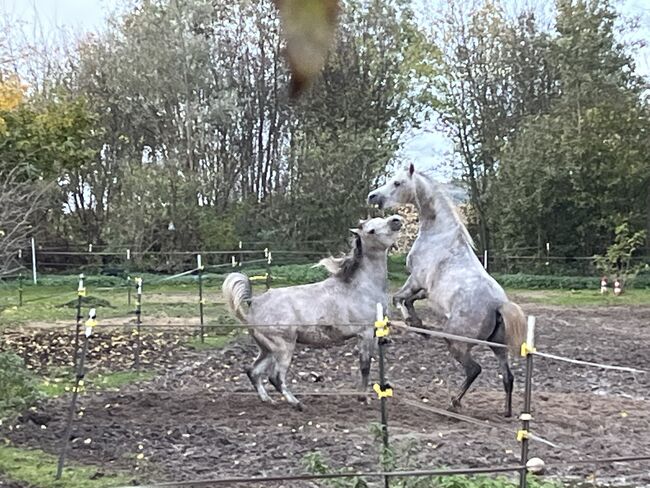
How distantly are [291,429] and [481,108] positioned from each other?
596 inches

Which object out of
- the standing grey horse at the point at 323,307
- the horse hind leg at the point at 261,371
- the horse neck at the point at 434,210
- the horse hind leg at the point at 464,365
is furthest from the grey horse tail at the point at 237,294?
the horse hind leg at the point at 464,365

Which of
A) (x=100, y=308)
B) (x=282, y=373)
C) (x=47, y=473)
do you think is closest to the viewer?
(x=47, y=473)

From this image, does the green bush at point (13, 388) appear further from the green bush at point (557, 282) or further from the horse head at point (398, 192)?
the green bush at point (557, 282)

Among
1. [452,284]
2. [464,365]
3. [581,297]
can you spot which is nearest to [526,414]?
[464,365]

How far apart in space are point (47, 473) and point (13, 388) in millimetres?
1488

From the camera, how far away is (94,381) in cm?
741

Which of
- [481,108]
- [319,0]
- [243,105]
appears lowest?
[319,0]

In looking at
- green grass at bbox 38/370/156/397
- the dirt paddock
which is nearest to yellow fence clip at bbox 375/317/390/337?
the dirt paddock

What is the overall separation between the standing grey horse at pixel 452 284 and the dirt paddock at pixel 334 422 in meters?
0.49

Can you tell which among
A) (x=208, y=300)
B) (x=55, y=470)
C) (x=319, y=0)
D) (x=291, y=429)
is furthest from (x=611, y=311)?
(x=319, y=0)

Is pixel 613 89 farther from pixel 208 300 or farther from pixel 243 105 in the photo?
pixel 243 105

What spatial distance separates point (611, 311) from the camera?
561 inches

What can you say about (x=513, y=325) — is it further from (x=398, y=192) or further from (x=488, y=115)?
(x=488, y=115)

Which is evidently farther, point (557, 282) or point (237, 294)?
point (557, 282)
